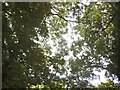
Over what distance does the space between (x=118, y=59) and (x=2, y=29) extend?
126 cm

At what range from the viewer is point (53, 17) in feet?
9.08

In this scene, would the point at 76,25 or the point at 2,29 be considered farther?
the point at 76,25

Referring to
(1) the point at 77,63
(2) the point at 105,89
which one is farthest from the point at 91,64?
(2) the point at 105,89

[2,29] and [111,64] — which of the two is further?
[111,64]

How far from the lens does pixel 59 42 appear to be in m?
2.64

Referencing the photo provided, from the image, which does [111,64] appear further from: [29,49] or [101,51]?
[29,49]

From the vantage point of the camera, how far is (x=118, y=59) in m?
2.69

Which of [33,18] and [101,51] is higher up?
[33,18]

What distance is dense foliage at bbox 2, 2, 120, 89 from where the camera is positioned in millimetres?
2566

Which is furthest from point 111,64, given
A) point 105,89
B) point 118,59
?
point 105,89

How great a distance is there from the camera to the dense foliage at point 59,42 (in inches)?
101

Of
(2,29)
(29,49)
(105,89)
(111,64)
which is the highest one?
(2,29)

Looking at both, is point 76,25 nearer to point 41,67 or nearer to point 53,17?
point 53,17

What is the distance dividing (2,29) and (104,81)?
46.9 inches
